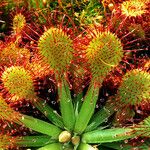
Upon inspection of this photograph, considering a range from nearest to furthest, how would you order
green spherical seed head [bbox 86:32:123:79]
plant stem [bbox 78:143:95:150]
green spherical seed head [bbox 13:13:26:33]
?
green spherical seed head [bbox 86:32:123:79]
plant stem [bbox 78:143:95:150]
green spherical seed head [bbox 13:13:26:33]

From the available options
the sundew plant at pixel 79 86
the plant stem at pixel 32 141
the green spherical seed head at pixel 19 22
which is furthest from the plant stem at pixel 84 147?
the green spherical seed head at pixel 19 22

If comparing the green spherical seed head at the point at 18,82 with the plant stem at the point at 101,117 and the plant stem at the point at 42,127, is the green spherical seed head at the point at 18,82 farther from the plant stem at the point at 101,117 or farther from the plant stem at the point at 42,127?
the plant stem at the point at 101,117

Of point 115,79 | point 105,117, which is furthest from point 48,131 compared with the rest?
point 115,79

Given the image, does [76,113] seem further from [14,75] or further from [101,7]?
[101,7]

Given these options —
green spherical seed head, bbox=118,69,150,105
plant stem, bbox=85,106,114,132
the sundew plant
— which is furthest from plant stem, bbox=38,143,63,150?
green spherical seed head, bbox=118,69,150,105

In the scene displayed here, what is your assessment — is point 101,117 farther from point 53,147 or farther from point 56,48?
point 56,48

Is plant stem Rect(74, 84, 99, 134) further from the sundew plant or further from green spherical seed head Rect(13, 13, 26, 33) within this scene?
green spherical seed head Rect(13, 13, 26, 33)

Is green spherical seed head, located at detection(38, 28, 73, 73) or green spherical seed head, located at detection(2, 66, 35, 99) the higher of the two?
green spherical seed head, located at detection(38, 28, 73, 73)
